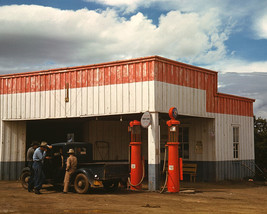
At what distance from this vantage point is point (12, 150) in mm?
21500

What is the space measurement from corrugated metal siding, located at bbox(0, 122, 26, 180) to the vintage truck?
5.07 metres

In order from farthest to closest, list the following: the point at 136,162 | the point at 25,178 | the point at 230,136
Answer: the point at 230,136, the point at 25,178, the point at 136,162

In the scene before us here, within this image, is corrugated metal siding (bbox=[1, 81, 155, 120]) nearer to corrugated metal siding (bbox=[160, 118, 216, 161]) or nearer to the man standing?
the man standing

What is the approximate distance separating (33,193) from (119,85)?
18.8 feet

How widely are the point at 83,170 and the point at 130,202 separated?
2.73 meters

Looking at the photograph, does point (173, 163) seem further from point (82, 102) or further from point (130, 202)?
point (82, 102)

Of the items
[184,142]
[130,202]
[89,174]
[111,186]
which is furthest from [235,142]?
[130,202]

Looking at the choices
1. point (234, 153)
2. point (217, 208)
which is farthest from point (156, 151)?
point (234, 153)

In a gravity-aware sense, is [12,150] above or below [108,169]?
above

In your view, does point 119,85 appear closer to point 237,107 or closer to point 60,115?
point 60,115

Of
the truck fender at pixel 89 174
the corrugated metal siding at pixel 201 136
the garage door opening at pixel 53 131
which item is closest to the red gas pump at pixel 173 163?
the truck fender at pixel 89 174

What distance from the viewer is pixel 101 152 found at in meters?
23.6

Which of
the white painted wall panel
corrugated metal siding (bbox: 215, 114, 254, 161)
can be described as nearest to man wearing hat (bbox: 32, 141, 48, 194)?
the white painted wall panel

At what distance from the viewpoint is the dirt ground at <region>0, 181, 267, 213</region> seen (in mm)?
11289
